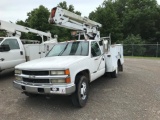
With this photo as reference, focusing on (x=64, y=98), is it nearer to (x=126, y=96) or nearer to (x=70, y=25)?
(x=126, y=96)

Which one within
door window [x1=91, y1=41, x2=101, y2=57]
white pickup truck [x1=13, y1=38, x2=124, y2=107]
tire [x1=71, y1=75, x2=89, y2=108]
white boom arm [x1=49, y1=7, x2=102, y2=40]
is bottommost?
tire [x1=71, y1=75, x2=89, y2=108]

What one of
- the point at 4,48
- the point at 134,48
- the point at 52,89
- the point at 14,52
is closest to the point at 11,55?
the point at 14,52

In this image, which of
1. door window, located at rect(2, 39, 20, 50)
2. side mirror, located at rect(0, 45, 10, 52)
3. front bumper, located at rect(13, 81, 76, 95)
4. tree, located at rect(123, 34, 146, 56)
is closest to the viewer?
front bumper, located at rect(13, 81, 76, 95)

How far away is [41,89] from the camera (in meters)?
4.70

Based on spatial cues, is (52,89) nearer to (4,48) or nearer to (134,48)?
(4,48)

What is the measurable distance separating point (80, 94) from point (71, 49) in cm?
190

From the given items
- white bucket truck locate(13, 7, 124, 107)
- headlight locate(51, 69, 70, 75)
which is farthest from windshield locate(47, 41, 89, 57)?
headlight locate(51, 69, 70, 75)

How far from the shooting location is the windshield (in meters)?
6.24

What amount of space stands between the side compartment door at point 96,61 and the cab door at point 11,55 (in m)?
4.06

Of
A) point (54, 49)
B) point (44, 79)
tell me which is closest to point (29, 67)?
point (44, 79)

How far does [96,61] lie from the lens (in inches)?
253

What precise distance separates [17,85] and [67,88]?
1515mm

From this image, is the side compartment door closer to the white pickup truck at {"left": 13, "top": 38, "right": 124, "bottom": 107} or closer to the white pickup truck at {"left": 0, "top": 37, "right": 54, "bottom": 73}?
the white pickup truck at {"left": 13, "top": 38, "right": 124, "bottom": 107}

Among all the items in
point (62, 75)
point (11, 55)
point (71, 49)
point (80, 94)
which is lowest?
point (80, 94)
